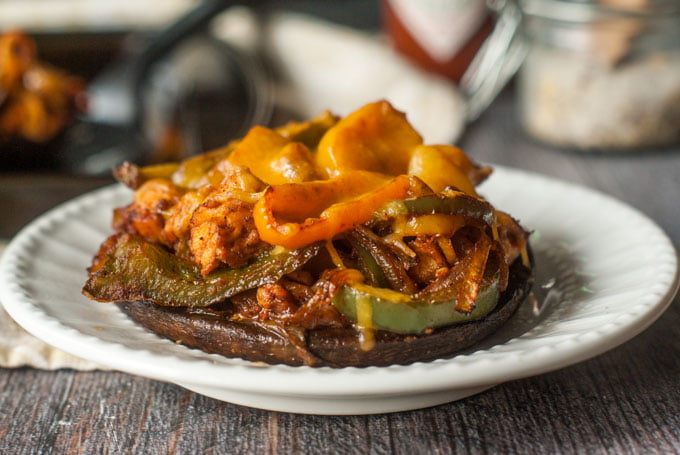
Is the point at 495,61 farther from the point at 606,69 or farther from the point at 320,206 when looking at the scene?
the point at 320,206

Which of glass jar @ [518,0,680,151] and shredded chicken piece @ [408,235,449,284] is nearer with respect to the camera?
shredded chicken piece @ [408,235,449,284]

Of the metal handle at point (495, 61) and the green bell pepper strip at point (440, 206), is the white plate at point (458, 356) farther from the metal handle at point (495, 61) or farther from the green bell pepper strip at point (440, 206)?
the metal handle at point (495, 61)

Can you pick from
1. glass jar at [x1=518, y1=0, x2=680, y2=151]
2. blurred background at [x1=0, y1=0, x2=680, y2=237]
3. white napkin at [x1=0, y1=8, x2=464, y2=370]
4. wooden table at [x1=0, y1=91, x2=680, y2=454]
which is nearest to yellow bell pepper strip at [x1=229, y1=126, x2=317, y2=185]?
wooden table at [x1=0, y1=91, x2=680, y2=454]

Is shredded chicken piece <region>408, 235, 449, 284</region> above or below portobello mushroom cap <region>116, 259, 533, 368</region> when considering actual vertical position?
above

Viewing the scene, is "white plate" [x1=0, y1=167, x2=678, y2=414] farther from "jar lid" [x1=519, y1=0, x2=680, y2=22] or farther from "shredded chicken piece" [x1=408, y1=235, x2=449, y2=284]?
"jar lid" [x1=519, y1=0, x2=680, y2=22]

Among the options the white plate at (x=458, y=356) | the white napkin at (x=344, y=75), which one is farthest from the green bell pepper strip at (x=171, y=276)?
the white napkin at (x=344, y=75)

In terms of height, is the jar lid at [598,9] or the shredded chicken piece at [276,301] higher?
the jar lid at [598,9]

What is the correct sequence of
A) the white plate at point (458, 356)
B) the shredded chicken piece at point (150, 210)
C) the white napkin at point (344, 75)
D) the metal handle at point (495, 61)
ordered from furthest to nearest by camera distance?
the white napkin at point (344, 75)
the metal handle at point (495, 61)
the shredded chicken piece at point (150, 210)
the white plate at point (458, 356)
